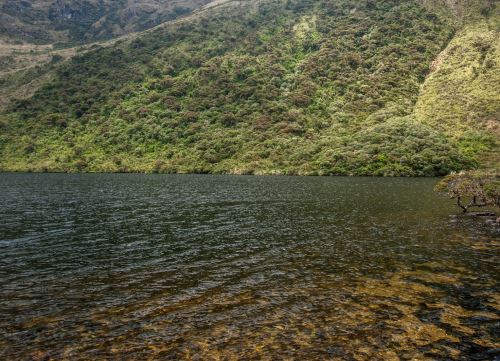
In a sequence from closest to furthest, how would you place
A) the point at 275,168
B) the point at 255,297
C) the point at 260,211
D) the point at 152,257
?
the point at 255,297 → the point at 152,257 → the point at 260,211 → the point at 275,168

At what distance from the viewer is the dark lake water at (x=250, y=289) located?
16281mm

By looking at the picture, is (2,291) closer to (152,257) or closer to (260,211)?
(152,257)

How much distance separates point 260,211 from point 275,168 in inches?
4314

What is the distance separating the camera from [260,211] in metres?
57.4

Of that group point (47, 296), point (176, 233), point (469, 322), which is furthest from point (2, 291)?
point (469, 322)

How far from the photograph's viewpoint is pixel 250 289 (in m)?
23.4

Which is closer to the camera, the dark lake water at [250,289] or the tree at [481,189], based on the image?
the dark lake water at [250,289]

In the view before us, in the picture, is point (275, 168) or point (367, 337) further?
point (275, 168)

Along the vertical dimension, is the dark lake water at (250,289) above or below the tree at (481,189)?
below

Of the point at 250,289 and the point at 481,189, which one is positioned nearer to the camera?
the point at 250,289

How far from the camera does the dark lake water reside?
16.3m

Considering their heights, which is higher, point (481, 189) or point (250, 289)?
point (481, 189)

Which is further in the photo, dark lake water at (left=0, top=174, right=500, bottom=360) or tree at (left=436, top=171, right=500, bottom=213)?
tree at (left=436, top=171, right=500, bottom=213)

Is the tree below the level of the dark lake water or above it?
above
